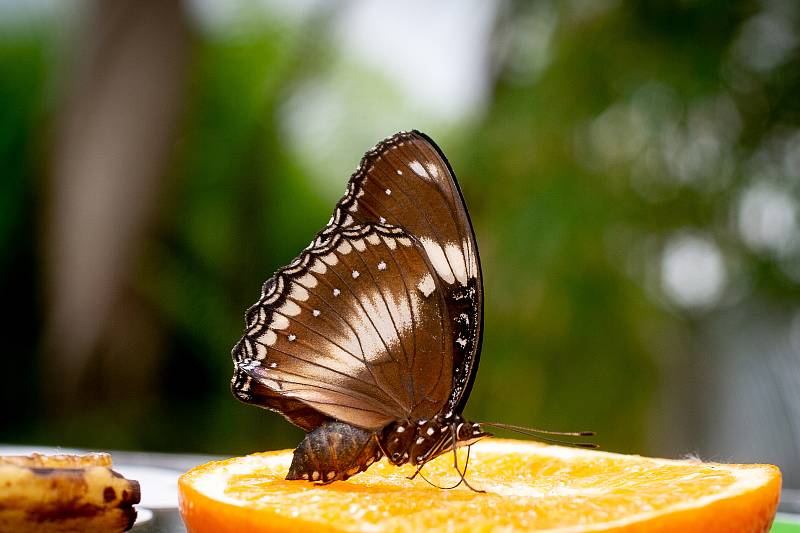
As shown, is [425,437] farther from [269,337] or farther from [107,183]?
[107,183]

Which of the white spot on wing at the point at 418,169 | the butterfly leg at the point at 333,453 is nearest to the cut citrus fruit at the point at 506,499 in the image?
the butterfly leg at the point at 333,453

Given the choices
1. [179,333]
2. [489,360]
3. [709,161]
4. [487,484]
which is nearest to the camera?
[487,484]

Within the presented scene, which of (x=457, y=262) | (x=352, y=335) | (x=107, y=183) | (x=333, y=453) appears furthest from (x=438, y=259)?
(x=107, y=183)

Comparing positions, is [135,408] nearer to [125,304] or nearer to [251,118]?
[125,304]

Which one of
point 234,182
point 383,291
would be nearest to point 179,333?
point 234,182

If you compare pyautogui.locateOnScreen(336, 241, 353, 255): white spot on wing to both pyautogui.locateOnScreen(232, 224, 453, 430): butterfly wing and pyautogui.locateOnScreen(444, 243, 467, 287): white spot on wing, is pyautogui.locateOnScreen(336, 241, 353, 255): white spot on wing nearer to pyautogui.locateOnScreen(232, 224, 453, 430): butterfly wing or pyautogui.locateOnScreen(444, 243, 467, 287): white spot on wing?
pyautogui.locateOnScreen(232, 224, 453, 430): butterfly wing

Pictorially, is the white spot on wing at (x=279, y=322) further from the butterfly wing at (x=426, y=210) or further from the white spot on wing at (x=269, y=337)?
the butterfly wing at (x=426, y=210)
